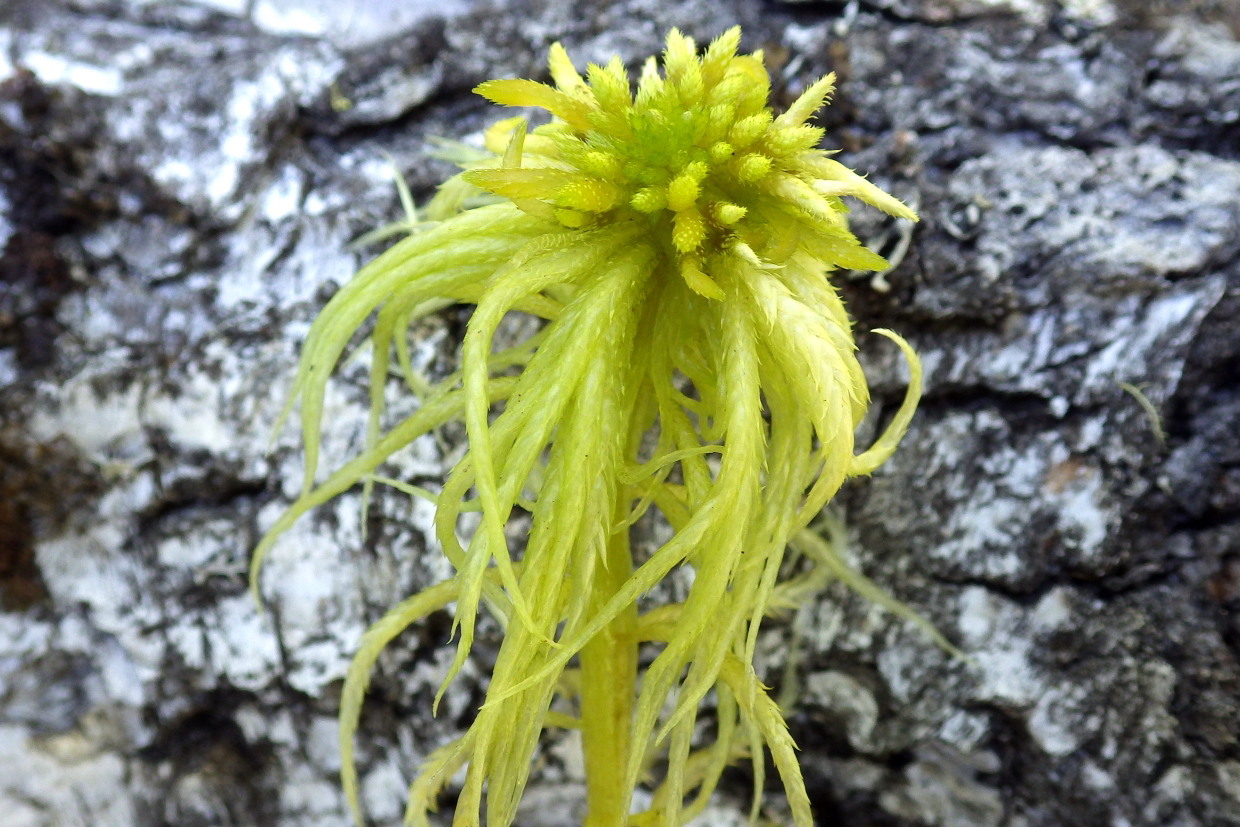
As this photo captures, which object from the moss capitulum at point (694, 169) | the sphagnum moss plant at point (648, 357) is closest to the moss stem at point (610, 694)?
the sphagnum moss plant at point (648, 357)

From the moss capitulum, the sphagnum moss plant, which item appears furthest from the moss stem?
the moss capitulum

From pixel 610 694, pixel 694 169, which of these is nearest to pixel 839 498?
pixel 610 694

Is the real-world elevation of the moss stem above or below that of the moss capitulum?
below

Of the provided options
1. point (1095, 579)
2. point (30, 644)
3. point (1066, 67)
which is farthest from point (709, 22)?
point (30, 644)

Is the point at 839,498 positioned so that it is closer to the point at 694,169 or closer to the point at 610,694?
the point at 610,694

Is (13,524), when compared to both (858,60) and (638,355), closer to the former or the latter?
(638,355)

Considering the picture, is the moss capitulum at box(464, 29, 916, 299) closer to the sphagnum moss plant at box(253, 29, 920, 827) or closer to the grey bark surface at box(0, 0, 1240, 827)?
the sphagnum moss plant at box(253, 29, 920, 827)
